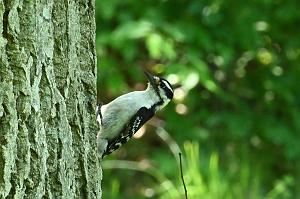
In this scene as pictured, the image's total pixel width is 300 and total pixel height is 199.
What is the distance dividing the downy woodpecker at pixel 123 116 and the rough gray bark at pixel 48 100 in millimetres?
1331

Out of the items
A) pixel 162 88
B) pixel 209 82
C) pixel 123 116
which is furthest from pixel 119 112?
pixel 209 82

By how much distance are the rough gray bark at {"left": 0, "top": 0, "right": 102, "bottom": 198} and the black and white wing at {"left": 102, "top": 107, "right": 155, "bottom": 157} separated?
56.0 inches

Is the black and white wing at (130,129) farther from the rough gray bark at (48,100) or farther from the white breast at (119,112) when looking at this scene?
the rough gray bark at (48,100)

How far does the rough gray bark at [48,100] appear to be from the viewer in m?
2.83

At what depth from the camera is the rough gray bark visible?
111 inches

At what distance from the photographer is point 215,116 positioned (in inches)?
→ 316

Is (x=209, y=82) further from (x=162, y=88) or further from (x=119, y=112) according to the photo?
(x=119, y=112)

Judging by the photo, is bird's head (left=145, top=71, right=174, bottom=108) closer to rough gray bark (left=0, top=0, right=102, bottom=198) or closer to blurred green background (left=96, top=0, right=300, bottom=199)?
blurred green background (left=96, top=0, right=300, bottom=199)

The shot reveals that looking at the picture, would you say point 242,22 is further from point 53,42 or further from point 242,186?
point 53,42

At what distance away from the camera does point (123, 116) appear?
16.3 ft

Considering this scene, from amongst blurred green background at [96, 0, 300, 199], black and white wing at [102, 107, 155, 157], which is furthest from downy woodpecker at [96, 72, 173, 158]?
blurred green background at [96, 0, 300, 199]

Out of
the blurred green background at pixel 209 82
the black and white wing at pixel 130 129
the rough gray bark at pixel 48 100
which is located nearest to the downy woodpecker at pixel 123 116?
the black and white wing at pixel 130 129

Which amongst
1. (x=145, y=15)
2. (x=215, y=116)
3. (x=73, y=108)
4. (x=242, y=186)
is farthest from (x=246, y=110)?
(x=73, y=108)

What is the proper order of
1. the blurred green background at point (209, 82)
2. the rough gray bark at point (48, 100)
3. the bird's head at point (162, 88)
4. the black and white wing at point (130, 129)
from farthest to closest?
the blurred green background at point (209, 82)
the bird's head at point (162, 88)
the black and white wing at point (130, 129)
the rough gray bark at point (48, 100)
